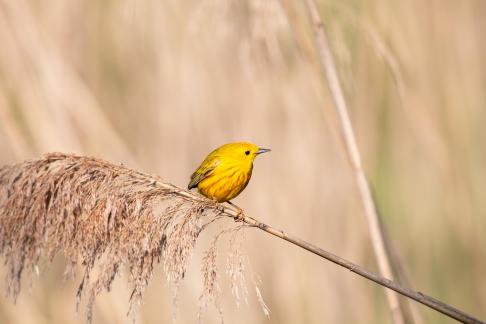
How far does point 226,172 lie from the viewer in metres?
3.28

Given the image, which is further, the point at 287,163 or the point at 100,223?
the point at 287,163

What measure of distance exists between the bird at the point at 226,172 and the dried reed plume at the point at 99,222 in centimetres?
124

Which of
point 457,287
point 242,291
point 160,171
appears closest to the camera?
point 242,291

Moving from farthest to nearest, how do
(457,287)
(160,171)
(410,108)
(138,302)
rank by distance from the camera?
(457,287) → (160,171) → (410,108) → (138,302)

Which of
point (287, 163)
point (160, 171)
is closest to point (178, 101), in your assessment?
point (160, 171)

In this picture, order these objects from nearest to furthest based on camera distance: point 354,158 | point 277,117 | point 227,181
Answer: point 354,158
point 227,181
point 277,117

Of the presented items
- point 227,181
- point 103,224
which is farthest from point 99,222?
point 227,181

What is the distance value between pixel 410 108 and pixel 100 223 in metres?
1.94

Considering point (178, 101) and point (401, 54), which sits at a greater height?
point (401, 54)

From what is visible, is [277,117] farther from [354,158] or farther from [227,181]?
[354,158]

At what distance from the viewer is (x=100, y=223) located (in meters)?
1.94

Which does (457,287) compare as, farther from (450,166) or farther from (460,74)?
(460,74)

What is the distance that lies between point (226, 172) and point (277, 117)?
1.78 feet

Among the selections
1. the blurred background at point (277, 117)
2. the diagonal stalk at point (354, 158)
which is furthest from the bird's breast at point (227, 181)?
the diagonal stalk at point (354, 158)
